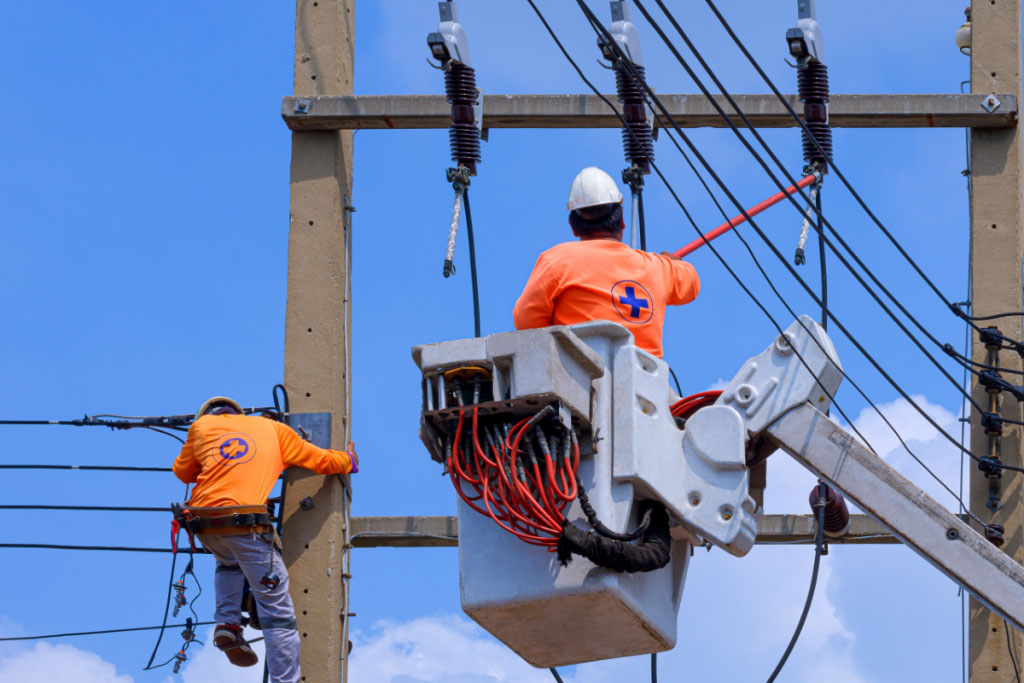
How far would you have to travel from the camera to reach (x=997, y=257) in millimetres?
11906

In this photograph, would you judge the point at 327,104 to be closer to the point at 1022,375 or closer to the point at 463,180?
the point at 463,180

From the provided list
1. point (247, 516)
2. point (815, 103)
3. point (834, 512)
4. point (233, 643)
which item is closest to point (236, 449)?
point (247, 516)

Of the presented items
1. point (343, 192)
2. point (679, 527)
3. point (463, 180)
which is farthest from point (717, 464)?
point (343, 192)

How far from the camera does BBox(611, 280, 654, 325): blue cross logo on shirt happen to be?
10.3m

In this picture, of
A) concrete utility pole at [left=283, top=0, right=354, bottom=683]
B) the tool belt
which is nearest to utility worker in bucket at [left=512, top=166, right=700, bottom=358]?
concrete utility pole at [left=283, top=0, right=354, bottom=683]

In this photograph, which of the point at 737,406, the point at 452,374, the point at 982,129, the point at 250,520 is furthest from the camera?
the point at 982,129

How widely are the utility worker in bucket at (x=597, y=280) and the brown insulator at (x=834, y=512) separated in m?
1.28

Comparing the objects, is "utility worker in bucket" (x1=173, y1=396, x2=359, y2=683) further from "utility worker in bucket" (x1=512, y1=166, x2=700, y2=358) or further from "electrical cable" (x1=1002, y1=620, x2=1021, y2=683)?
"electrical cable" (x1=1002, y1=620, x2=1021, y2=683)

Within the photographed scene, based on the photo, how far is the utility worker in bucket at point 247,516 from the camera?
1120 cm

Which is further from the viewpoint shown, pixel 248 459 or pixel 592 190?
pixel 248 459

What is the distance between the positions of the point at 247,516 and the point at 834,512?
3.08 meters

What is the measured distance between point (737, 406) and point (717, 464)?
0.39 m

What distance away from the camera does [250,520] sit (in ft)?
37.2

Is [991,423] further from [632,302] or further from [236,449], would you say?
[236,449]
